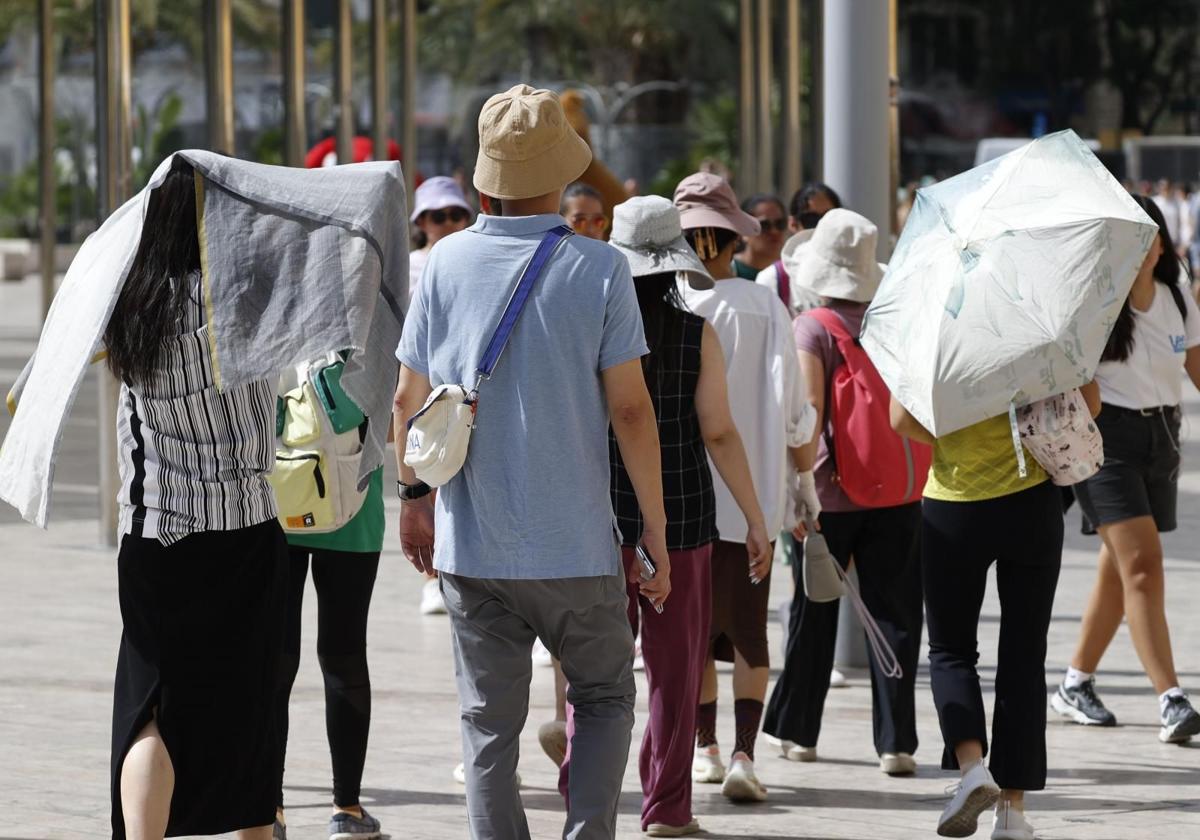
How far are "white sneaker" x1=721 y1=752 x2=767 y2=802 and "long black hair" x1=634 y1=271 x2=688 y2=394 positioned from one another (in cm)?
124

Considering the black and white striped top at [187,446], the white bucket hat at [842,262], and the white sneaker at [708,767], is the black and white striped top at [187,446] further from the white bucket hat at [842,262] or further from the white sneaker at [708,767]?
the white bucket hat at [842,262]

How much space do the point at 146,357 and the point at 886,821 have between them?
2598 millimetres

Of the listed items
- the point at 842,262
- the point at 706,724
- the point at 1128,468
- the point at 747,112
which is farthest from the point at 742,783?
the point at 747,112

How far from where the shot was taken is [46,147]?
20.7 m

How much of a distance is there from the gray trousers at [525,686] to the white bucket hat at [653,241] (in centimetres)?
123

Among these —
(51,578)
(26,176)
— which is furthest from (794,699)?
(26,176)

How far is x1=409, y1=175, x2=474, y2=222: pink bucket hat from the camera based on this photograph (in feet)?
27.0

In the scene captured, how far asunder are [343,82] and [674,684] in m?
9.83

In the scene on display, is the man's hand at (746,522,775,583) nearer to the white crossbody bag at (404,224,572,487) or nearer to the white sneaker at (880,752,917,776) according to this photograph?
the white sneaker at (880,752,917,776)

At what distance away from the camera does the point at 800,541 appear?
6.82 m

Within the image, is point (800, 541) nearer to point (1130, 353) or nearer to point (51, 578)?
point (1130, 353)

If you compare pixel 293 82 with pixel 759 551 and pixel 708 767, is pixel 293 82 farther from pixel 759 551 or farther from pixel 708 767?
pixel 759 551

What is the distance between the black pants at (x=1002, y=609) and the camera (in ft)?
18.2

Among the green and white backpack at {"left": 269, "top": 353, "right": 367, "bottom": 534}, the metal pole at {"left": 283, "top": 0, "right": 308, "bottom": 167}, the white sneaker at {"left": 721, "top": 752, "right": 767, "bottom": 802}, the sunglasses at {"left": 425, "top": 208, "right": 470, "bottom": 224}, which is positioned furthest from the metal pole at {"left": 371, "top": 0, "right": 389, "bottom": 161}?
the green and white backpack at {"left": 269, "top": 353, "right": 367, "bottom": 534}
